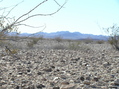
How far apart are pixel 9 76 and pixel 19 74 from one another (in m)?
0.31

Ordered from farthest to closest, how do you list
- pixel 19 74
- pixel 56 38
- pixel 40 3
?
pixel 56 38
pixel 19 74
pixel 40 3

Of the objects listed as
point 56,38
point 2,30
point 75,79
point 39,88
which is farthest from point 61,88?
point 56,38

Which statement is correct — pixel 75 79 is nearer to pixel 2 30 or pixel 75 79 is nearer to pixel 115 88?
pixel 115 88

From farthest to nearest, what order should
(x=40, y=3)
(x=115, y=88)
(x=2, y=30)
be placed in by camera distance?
(x=115, y=88), (x=2, y=30), (x=40, y=3)

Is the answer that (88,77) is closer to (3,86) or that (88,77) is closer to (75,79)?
(75,79)

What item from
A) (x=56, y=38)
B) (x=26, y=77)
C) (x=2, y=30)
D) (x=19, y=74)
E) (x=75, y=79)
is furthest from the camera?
(x=56, y=38)

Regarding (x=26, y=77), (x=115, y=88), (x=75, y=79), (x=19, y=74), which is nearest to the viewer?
(x=115, y=88)

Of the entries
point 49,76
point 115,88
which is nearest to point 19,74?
point 49,76

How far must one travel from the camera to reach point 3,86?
4.36 m

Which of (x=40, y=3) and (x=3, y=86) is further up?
(x=40, y=3)

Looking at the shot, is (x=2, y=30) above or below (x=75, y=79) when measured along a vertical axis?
above

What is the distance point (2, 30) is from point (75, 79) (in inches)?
74.7

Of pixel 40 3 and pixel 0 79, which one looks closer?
pixel 40 3

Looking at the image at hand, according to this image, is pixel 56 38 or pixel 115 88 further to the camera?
pixel 56 38
